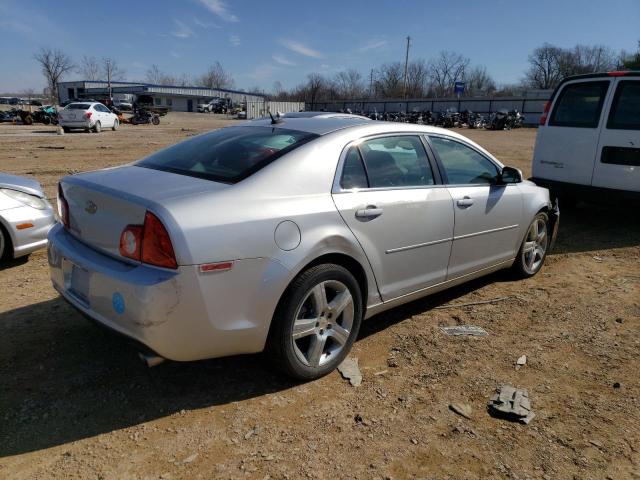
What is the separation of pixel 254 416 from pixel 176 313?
78cm

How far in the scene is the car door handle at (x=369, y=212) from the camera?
3.18m

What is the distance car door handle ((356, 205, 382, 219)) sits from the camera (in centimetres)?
318

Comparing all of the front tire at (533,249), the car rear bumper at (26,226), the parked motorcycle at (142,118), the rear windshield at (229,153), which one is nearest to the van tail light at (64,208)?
the rear windshield at (229,153)

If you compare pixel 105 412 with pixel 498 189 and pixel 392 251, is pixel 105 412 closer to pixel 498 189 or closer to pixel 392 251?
pixel 392 251

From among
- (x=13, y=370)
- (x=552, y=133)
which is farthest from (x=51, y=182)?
(x=552, y=133)

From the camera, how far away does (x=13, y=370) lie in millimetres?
3148

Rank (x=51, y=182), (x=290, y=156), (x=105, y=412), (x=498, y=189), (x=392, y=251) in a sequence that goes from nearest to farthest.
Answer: (x=105, y=412) → (x=290, y=156) → (x=392, y=251) → (x=498, y=189) → (x=51, y=182)

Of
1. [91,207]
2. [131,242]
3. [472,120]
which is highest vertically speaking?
[472,120]

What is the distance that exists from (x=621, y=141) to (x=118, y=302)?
21.8 ft

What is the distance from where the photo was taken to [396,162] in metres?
3.63

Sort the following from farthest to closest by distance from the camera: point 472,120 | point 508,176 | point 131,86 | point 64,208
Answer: point 131,86 < point 472,120 < point 508,176 < point 64,208

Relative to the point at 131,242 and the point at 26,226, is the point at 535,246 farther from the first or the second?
the point at 26,226

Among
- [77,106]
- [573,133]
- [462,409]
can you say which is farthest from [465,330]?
[77,106]

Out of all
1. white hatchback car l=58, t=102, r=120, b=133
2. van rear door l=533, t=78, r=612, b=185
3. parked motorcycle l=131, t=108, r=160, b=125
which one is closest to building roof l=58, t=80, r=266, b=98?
parked motorcycle l=131, t=108, r=160, b=125
